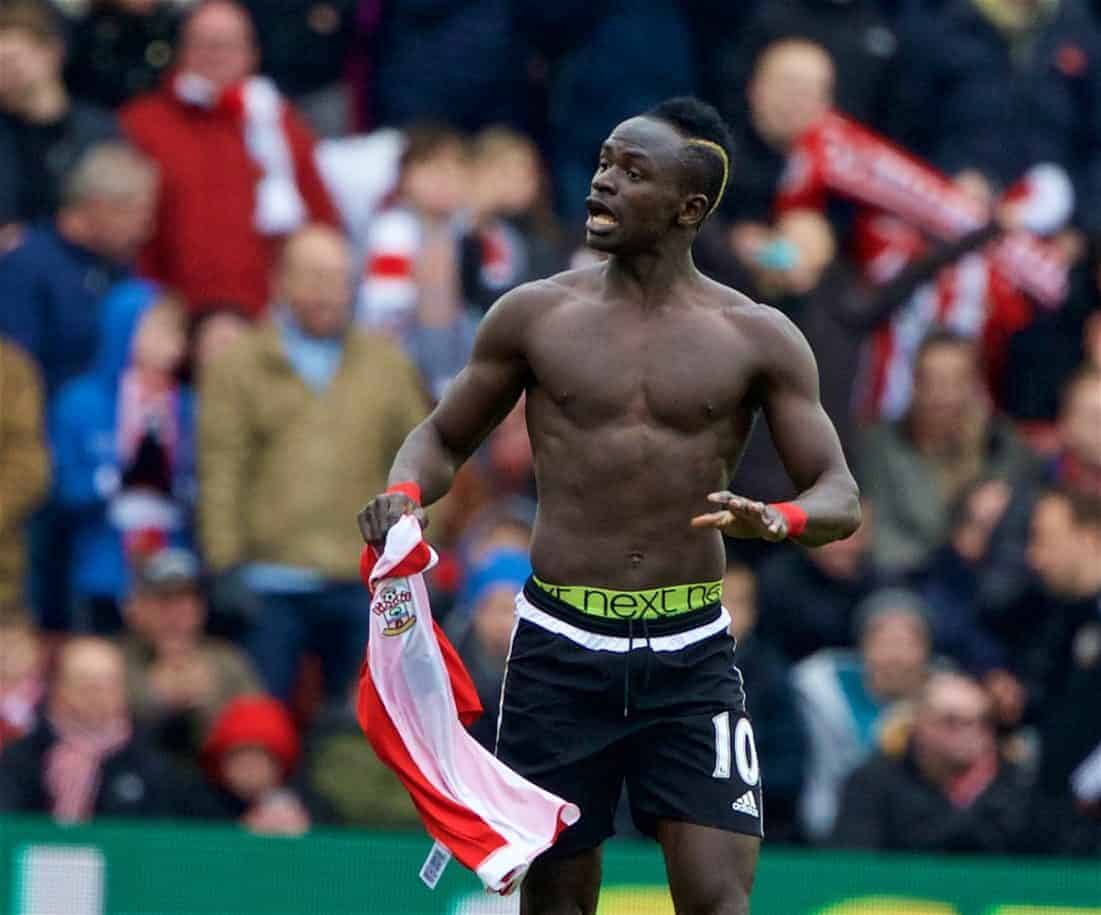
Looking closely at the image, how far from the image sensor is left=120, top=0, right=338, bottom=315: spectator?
516 inches

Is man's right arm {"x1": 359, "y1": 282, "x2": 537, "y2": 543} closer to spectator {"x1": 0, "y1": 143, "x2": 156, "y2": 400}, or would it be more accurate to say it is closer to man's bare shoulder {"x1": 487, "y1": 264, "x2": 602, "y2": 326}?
man's bare shoulder {"x1": 487, "y1": 264, "x2": 602, "y2": 326}

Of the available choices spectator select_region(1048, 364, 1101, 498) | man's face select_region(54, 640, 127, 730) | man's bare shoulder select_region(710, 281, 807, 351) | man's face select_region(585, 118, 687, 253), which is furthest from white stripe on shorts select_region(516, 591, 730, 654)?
spectator select_region(1048, 364, 1101, 498)

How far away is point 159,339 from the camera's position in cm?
1261

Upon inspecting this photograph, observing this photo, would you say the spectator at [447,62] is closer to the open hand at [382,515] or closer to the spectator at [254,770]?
the spectator at [254,770]

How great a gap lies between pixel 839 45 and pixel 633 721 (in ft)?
22.0

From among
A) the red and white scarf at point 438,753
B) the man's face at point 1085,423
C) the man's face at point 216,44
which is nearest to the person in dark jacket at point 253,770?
the man's face at point 216,44

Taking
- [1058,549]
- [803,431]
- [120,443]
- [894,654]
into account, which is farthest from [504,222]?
[803,431]

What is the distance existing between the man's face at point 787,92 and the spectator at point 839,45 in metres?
0.13

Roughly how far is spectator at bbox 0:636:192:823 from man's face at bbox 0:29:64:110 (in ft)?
8.31

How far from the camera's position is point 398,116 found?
14.1 metres

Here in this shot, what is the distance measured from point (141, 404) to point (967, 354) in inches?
144

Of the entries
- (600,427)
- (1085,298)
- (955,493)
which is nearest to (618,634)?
(600,427)

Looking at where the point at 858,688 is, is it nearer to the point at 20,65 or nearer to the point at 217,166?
the point at 217,166

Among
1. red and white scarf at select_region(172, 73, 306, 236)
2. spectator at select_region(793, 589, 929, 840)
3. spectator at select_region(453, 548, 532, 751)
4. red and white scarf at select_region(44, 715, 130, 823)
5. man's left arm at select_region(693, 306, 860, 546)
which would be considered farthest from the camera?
red and white scarf at select_region(172, 73, 306, 236)
